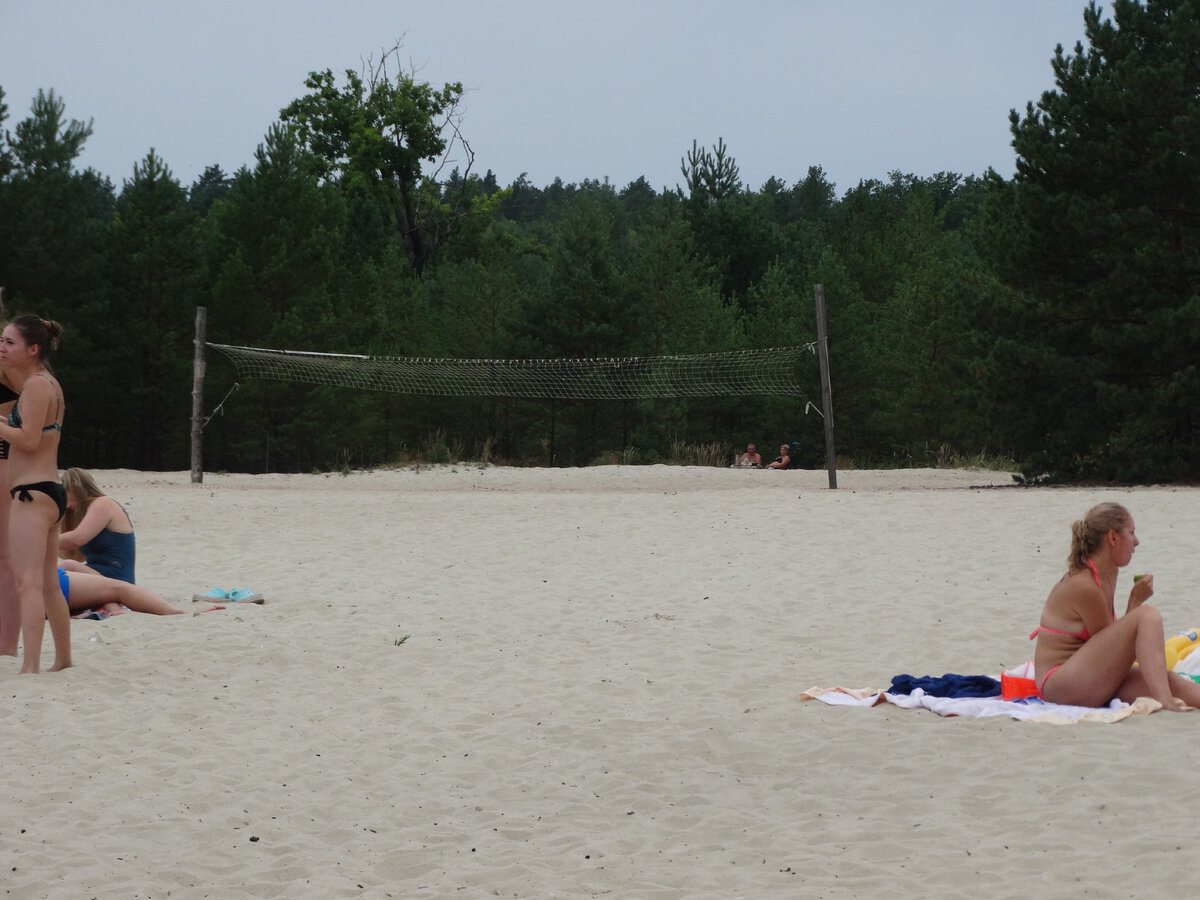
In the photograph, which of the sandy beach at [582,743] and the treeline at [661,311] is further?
the treeline at [661,311]

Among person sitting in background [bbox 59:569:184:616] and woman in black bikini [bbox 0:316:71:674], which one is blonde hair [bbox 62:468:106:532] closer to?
person sitting in background [bbox 59:569:184:616]

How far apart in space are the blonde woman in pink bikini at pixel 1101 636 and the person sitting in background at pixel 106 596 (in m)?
4.68

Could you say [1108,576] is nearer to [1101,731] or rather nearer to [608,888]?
[1101,731]

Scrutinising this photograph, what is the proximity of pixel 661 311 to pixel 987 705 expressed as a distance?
75.9 feet

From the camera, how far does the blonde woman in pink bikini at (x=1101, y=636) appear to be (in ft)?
15.3

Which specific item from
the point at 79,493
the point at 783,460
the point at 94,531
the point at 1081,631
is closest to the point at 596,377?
the point at 783,460

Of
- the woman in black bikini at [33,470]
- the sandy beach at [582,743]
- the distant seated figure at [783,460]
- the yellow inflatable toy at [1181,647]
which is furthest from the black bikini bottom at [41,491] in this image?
the distant seated figure at [783,460]

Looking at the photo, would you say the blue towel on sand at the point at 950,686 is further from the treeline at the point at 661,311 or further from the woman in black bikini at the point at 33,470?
the treeline at the point at 661,311

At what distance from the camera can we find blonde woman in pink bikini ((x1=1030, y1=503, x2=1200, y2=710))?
4.65m

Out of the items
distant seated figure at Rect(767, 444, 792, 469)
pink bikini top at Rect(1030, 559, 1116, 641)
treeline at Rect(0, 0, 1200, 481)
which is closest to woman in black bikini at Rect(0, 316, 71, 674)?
pink bikini top at Rect(1030, 559, 1116, 641)

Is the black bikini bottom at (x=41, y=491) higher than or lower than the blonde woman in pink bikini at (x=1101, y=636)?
higher

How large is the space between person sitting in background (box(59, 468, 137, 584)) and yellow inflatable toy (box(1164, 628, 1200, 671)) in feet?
17.5

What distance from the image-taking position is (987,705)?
486cm

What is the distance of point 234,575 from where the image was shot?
8.88m
